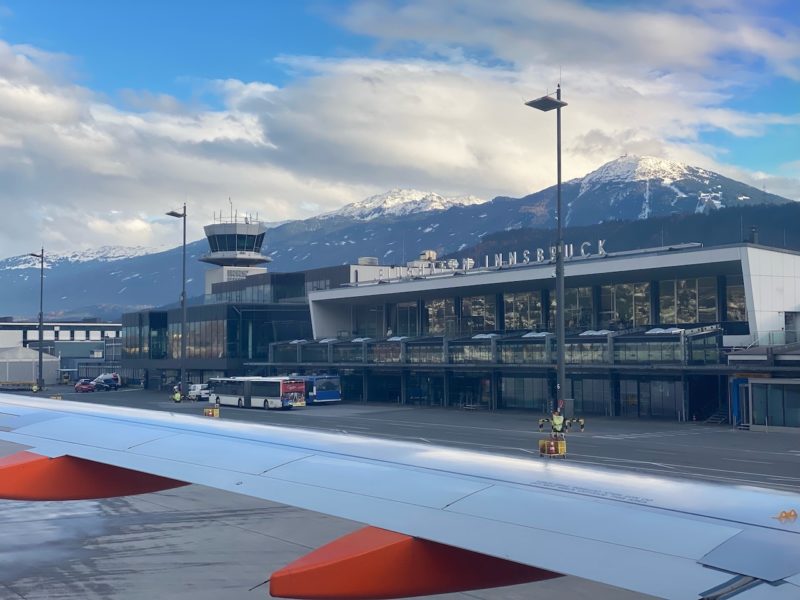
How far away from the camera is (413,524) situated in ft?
25.3

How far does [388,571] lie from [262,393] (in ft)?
213

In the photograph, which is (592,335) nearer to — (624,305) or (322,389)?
(624,305)

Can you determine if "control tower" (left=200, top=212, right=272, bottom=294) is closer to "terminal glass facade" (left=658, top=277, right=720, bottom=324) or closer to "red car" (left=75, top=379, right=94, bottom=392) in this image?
"red car" (left=75, top=379, right=94, bottom=392)

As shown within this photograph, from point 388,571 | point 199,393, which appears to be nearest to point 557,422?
point 388,571

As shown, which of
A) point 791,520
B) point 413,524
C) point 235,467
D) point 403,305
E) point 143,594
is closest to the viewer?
point 791,520

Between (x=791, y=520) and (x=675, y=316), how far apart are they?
2404 inches

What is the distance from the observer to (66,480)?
12281 millimetres

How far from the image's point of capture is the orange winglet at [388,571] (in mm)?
7145

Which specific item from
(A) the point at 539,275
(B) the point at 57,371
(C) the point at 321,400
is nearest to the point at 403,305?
(C) the point at 321,400

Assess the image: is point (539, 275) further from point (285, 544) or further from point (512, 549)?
point (512, 549)

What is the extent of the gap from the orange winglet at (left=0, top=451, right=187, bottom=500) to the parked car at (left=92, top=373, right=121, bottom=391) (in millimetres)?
97985

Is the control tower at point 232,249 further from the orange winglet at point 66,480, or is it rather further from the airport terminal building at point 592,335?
the orange winglet at point 66,480

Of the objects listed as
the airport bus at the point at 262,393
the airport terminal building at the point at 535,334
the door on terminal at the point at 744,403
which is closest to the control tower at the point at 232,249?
the airport terminal building at the point at 535,334

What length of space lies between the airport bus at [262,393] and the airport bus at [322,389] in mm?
2036
